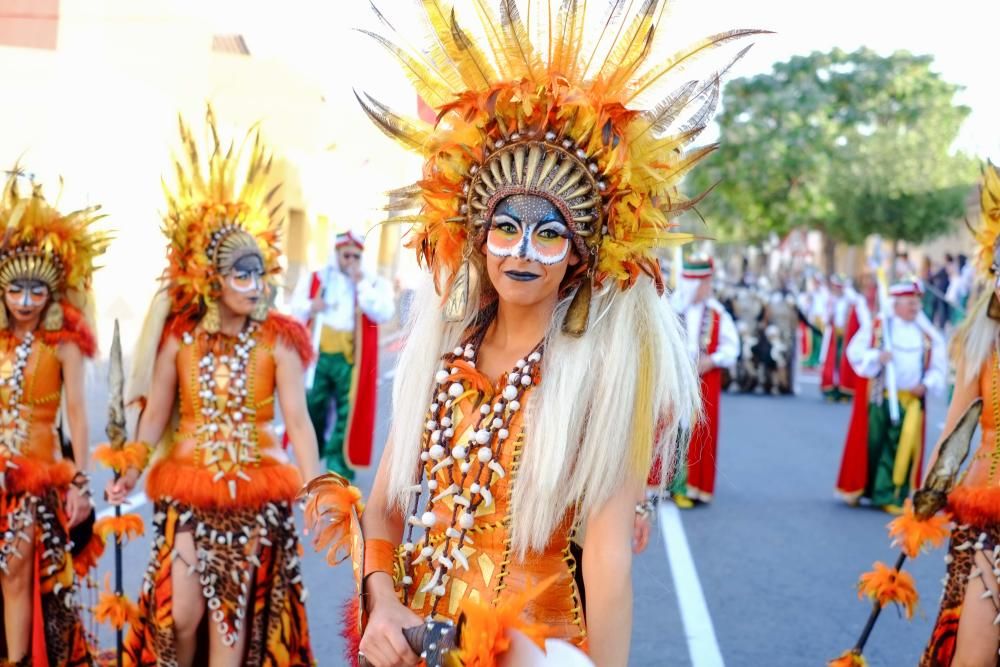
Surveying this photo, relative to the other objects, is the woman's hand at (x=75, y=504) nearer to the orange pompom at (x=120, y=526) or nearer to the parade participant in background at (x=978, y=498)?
the orange pompom at (x=120, y=526)

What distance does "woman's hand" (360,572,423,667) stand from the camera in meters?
2.59

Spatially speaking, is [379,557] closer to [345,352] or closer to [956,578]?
[956,578]

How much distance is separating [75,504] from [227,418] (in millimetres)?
815

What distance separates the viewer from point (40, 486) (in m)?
5.13

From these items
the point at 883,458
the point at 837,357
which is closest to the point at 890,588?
the point at 883,458

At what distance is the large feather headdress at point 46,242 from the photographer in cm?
521

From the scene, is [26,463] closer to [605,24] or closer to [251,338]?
[251,338]

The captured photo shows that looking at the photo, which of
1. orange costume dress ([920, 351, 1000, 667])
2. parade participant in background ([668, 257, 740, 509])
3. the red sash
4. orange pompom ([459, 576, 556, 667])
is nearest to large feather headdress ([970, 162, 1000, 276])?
orange costume dress ([920, 351, 1000, 667])

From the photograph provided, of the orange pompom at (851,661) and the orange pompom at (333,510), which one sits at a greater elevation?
the orange pompom at (333,510)

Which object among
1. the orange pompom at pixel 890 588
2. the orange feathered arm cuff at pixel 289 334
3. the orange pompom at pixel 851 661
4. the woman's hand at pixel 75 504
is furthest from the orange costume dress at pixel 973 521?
the woman's hand at pixel 75 504

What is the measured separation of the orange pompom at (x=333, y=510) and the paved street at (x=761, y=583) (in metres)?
1.36

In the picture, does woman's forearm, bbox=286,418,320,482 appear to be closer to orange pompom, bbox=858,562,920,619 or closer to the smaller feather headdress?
the smaller feather headdress

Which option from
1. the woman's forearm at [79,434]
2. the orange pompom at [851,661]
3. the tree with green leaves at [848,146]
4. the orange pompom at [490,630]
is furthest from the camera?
the tree with green leaves at [848,146]

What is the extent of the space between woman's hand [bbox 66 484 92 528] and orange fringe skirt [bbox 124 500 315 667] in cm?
46
